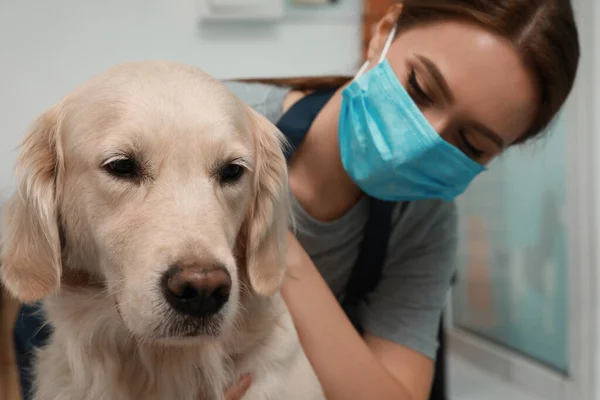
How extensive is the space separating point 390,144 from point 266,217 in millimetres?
325

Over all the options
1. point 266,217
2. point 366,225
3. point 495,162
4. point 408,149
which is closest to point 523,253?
point 495,162

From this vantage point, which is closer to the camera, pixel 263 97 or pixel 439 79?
pixel 439 79

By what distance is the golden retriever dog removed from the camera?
0.74 m

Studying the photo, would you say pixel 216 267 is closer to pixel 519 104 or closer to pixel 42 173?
pixel 42 173

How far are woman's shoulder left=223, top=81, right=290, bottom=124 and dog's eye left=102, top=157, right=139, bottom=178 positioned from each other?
0.44 m

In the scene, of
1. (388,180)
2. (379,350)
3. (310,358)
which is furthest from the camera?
(379,350)

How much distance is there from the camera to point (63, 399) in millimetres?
908

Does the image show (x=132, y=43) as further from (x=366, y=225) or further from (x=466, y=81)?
(x=466, y=81)

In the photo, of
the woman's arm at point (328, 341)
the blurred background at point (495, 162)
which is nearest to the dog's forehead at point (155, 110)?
the woman's arm at point (328, 341)

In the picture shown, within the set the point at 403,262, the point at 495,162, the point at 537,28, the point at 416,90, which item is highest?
the point at 537,28

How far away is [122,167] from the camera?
799mm

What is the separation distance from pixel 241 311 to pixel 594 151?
4.46 ft

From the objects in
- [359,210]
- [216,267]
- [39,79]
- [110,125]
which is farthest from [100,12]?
[216,267]

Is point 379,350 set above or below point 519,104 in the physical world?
below
